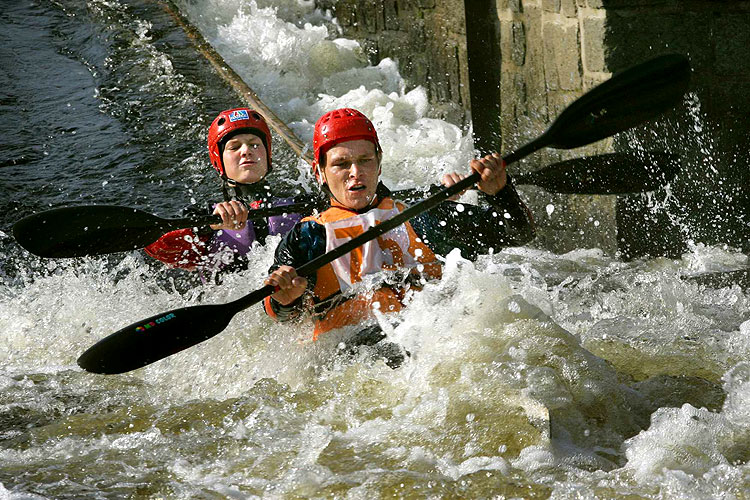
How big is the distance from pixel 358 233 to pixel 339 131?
1.39 feet

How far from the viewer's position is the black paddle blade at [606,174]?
4.07 m

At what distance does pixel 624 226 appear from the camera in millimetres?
5375

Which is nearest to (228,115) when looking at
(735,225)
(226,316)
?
(226,316)

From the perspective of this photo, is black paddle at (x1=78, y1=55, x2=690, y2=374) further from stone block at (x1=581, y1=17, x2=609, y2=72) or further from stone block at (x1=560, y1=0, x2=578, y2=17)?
stone block at (x1=560, y1=0, x2=578, y2=17)

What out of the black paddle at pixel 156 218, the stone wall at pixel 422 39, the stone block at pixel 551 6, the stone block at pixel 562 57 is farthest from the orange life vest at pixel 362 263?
the stone wall at pixel 422 39

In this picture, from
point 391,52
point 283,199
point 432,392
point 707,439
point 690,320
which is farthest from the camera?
point 391,52

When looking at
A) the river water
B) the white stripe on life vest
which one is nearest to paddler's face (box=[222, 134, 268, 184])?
the river water

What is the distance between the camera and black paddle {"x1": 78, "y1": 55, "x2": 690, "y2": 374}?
3420 mm

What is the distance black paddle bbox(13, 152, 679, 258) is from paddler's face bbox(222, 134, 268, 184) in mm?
561

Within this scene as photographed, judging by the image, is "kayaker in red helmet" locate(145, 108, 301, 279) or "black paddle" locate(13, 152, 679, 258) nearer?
"black paddle" locate(13, 152, 679, 258)

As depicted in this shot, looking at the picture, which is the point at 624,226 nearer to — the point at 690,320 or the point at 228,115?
the point at 690,320

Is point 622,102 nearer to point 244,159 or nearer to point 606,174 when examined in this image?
point 606,174

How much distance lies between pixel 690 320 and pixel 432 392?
146 centimetres

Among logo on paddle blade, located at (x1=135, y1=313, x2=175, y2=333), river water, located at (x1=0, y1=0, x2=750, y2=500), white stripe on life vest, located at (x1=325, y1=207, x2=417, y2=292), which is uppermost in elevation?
white stripe on life vest, located at (x1=325, y1=207, x2=417, y2=292)
